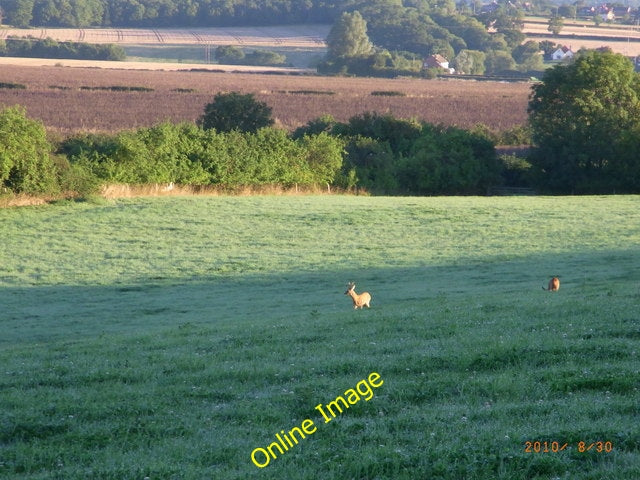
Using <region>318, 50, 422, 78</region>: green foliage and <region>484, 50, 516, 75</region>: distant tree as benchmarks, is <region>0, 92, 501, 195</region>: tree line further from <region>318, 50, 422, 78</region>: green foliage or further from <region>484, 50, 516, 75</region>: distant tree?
<region>484, 50, 516, 75</region>: distant tree

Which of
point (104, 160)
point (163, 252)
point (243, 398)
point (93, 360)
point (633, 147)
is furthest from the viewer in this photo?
point (633, 147)

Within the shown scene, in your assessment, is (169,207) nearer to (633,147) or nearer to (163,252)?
(163,252)

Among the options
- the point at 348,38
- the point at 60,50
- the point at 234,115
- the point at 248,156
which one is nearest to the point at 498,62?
the point at 348,38

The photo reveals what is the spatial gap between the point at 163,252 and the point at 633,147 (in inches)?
1409

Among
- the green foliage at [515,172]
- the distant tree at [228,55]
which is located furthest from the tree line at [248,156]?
the distant tree at [228,55]

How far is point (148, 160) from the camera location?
51.1 meters

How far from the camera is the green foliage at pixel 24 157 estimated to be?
144 ft

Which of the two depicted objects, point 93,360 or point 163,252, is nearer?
point 93,360

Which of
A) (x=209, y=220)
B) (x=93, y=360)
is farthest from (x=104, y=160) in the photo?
(x=93, y=360)

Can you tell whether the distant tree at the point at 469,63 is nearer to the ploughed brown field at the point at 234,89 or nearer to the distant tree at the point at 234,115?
the ploughed brown field at the point at 234,89

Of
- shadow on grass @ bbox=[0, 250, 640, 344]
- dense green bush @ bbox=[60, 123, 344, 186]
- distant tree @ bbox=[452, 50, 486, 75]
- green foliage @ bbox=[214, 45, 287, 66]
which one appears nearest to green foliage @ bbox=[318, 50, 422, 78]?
distant tree @ bbox=[452, 50, 486, 75]
